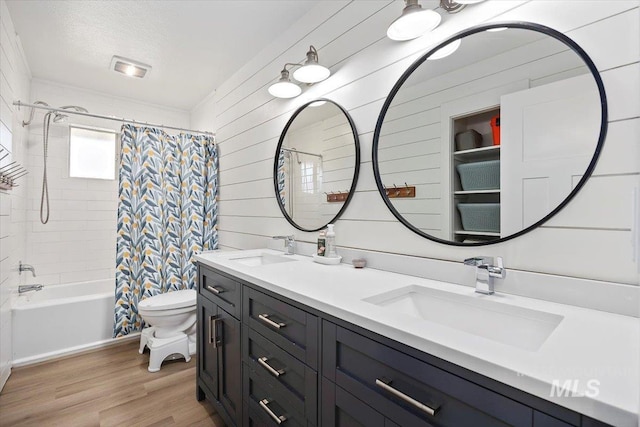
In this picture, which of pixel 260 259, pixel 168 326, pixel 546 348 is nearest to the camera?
pixel 546 348

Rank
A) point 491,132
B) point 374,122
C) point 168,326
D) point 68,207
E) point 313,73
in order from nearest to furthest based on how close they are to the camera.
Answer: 1. point 491,132
2. point 374,122
3. point 313,73
4. point 168,326
5. point 68,207

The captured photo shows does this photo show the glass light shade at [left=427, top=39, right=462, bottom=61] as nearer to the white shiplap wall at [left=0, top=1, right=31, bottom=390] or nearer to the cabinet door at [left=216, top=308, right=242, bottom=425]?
the cabinet door at [left=216, top=308, right=242, bottom=425]

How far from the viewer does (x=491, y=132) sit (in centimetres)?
109

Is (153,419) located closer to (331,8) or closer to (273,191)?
(273,191)

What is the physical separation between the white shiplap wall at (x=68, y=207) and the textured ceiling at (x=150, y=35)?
26cm

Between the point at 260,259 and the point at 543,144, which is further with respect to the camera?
the point at 260,259

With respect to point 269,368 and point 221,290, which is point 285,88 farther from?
point 269,368

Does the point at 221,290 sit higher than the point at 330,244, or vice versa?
the point at 330,244

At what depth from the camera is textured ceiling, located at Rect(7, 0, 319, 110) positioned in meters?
1.92

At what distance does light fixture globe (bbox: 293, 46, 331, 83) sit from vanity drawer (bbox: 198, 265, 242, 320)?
119 centimetres

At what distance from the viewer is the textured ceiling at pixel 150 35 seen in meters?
1.92

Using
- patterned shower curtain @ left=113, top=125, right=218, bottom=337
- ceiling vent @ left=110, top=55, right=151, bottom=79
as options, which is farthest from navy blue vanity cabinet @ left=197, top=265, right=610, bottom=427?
ceiling vent @ left=110, top=55, right=151, bottom=79

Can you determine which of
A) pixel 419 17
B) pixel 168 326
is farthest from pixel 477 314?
pixel 168 326

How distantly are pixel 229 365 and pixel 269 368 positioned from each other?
465 millimetres
